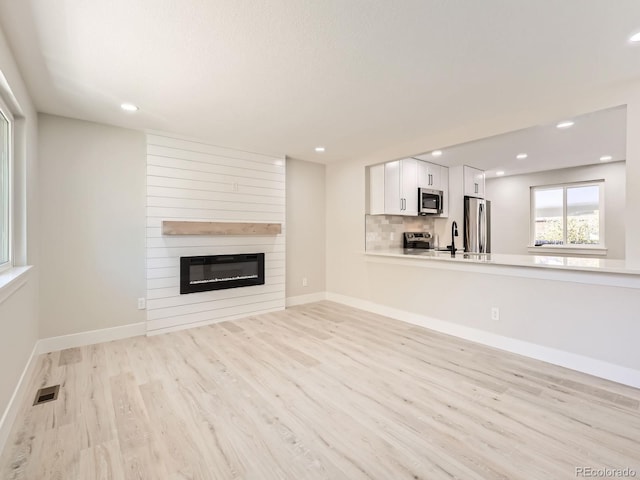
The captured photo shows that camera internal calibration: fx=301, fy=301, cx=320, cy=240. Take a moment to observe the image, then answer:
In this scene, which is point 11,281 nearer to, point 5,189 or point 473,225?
point 5,189

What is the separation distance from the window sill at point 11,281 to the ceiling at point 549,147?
418 cm

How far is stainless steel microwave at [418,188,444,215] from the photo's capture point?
5047mm

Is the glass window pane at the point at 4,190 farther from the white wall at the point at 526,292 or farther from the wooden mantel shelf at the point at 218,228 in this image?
the white wall at the point at 526,292

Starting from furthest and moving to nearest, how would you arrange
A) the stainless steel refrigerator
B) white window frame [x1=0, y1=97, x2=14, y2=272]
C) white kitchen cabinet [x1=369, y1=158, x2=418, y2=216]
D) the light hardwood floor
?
the stainless steel refrigerator, white kitchen cabinet [x1=369, y1=158, x2=418, y2=216], white window frame [x1=0, y1=97, x2=14, y2=272], the light hardwood floor

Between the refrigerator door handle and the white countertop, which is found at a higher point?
the refrigerator door handle

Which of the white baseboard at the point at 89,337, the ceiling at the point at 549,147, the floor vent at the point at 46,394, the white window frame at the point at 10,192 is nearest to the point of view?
the floor vent at the point at 46,394

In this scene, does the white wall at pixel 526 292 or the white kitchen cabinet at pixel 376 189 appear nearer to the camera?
the white wall at pixel 526 292

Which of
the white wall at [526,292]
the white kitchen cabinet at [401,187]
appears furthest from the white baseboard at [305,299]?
the white kitchen cabinet at [401,187]

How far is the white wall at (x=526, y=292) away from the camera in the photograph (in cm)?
241

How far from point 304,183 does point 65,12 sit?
12.0 ft

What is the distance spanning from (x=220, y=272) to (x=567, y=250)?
6.30m

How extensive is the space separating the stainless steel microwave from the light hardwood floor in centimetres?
251

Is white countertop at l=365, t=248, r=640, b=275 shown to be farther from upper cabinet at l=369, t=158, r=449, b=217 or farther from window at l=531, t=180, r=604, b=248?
window at l=531, t=180, r=604, b=248

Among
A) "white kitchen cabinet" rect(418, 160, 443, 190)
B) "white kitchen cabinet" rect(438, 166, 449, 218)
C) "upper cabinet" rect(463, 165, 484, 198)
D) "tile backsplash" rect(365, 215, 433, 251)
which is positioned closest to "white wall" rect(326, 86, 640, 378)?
"tile backsplash" rect(365, 215, 433, 251)
